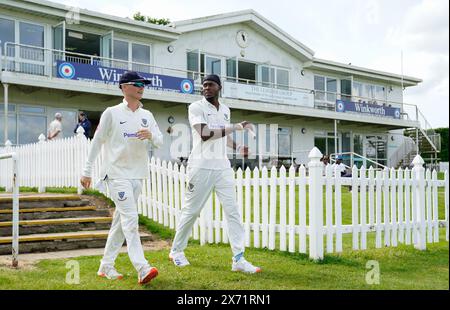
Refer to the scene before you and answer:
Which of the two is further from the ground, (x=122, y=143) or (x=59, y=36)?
(x=59, y=36)

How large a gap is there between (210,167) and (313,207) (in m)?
1.38

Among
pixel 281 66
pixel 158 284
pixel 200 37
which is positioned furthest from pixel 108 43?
pixel 158 284

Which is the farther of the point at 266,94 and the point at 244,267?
the point at 266,94

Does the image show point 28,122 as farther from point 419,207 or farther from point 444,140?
point 444,140

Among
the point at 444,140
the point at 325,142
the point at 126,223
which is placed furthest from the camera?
the point at 444,140

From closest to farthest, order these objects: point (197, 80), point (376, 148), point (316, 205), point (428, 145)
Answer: point (316, 205) < point (197, 80) < point (428, 145) < point (376, 148)

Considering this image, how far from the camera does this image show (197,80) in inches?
882

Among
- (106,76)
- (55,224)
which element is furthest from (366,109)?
(55,224)

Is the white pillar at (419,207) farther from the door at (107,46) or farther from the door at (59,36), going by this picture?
the door at (107,46)

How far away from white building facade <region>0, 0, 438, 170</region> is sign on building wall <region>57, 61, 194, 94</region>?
38 mm

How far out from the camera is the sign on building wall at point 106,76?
17.8 meters

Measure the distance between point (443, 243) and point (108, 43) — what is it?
15.6 metres

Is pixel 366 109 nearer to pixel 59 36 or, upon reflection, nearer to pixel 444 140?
pixel 444 140

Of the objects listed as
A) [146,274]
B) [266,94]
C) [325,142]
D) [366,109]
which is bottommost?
[146,274]
